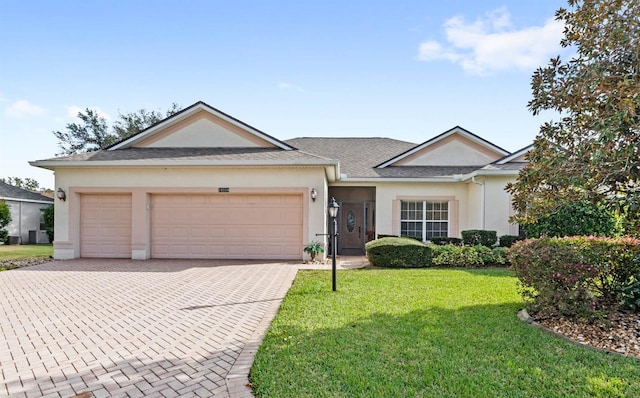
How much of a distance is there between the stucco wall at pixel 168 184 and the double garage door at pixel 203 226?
1.16 ft

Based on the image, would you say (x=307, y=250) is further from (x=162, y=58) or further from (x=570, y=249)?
(x=162, y=58)

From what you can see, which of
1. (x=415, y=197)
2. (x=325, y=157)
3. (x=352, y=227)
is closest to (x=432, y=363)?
(x=415, y=197)

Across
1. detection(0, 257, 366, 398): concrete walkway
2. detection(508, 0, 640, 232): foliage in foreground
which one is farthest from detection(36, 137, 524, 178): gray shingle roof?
detection(508, 0, 640, 232): foliage in foreground

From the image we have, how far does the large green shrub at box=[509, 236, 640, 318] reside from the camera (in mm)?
4852

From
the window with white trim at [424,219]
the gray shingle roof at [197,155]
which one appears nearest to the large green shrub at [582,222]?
the window with white trim at [424,219]

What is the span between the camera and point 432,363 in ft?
12.2

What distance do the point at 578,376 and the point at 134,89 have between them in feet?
61.5

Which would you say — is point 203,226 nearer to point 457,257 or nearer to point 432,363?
point 457,257

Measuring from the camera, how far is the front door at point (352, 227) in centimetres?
1602

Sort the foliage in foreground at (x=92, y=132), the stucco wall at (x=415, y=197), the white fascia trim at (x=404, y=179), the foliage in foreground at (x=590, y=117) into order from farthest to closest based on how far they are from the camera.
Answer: the foliage in foreground at (x=92, y=132)
the stucco wall at (x=415, y=197)
the white fascia trim at (x=404, y=179)
the foliage in foreground at (x=590, y=117)

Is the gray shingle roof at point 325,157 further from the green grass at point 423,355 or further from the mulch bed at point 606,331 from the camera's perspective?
the mulch bed at point 606,331

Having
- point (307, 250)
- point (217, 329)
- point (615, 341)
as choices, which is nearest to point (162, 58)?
point (307, 250)

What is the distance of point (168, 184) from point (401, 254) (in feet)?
28.9

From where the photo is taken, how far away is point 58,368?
3822 mm
